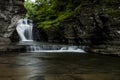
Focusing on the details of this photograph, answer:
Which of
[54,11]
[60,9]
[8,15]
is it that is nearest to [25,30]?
[54,11]

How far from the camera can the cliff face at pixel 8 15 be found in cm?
2583

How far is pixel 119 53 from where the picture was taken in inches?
821

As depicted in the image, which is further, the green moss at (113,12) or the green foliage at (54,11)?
the green foliage at (54,11)

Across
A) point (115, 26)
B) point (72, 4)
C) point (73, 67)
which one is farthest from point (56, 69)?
point (72, 4)

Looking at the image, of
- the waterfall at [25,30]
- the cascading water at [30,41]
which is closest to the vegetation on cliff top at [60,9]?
the waterfall at [25,30]

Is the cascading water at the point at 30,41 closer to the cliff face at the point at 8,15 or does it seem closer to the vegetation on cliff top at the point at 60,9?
the vegetation on cliff top at the point at 60,9

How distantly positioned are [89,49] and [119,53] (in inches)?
159

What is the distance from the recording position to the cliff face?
84.7 ft

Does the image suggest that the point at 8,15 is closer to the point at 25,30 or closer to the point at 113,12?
the point at 113,12

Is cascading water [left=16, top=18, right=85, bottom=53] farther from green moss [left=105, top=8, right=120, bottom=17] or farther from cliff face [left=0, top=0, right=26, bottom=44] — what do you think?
green moss [left=105, top=8, right=120, bottom=17]

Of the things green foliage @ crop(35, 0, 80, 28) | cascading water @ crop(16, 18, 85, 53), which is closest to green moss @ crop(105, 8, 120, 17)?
cascading water @ crop(16, 18, 85, 53)

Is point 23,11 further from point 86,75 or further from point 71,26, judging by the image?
point 86,75

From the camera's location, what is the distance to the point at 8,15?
26.3 m

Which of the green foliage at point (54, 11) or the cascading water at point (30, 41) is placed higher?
the green foliage at point (54, 11)
